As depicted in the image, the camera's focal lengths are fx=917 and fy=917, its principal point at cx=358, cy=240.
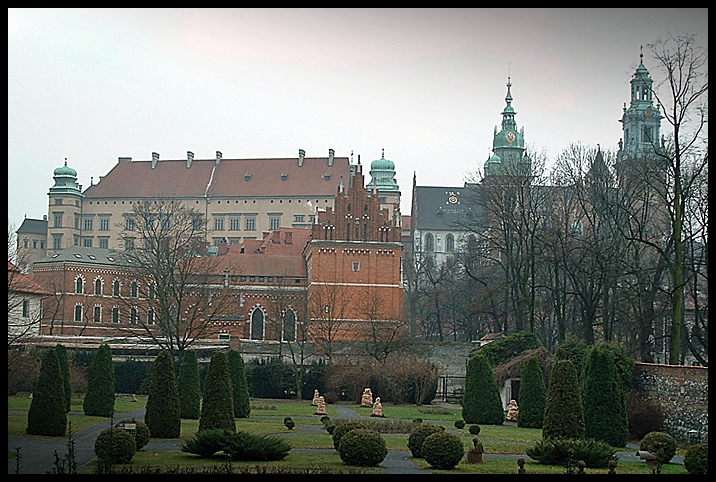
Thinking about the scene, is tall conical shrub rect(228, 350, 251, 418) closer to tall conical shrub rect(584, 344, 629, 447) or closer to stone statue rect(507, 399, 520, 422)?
stone statue rect(507, 399, 520, 422)

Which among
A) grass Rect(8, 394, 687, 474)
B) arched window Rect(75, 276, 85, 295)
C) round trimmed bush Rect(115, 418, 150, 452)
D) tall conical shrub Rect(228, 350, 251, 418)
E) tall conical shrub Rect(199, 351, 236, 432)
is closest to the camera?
grass Rect(8, 394, 687, 474)

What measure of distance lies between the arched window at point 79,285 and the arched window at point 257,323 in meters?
13.8

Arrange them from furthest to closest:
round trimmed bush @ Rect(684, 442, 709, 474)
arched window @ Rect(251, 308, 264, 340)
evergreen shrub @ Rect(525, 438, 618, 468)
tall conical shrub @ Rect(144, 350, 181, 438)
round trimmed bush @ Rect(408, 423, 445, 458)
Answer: arched window @ Rect(251, 308, 264, 340)
tall conical shrub @ Rect(144, 350, 181, 438)
round trimmed bush @ Rect(408, 423, 445, 458)
evergreen shrub @ Rect(525, 438, 618, 468)
round trimmed bush @ Rect(684, 442, 709, 474)

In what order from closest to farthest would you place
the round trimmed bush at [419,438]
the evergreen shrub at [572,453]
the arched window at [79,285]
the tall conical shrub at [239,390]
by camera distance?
the evergreen shrub at [572,453]
the round trimmed bush at [419,438]
the tall conical shrub at [239,390]
the arched window at [79,285]

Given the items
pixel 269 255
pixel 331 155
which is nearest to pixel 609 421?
pixel 269 255

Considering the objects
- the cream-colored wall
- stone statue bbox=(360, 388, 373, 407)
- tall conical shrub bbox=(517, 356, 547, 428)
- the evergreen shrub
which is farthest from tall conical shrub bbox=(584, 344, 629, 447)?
the cream-colored wall

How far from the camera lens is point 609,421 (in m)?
24.8

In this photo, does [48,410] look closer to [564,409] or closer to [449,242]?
[564,409]

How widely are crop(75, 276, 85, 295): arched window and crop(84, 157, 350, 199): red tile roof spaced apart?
29232mm

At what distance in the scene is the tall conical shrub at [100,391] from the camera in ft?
98.9

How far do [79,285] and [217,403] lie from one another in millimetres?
50147

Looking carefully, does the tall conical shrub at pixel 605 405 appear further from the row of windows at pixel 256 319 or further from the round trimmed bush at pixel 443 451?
the row of windows at pixel 256 319

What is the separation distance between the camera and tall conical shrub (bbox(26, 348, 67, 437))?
23094mm

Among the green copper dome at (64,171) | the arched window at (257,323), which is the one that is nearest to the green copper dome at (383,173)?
the green copper dome at (64,171)
